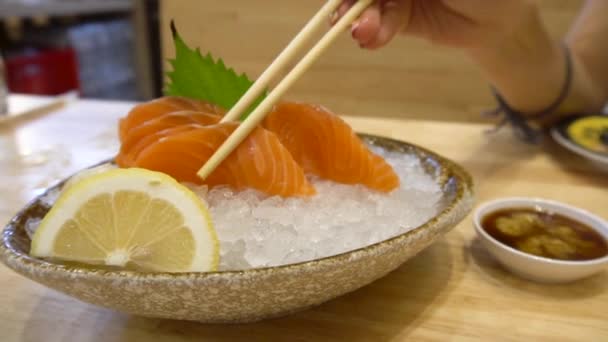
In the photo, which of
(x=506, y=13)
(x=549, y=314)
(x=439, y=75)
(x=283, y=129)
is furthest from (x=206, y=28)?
(x=549, y=314)

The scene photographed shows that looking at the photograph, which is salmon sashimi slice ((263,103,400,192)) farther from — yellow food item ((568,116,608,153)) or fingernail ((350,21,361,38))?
yellow food item ((568,116,608,153))

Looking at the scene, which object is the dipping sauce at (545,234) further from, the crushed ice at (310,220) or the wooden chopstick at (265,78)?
the wooden chopstick at (265,78)

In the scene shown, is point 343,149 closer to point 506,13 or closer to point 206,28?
point 506,13

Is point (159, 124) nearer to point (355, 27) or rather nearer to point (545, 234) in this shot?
point (355, 27)

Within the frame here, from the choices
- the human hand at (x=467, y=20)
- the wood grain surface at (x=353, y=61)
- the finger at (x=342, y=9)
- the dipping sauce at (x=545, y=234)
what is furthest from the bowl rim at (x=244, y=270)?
the wood grain surface at (x=353, y=61)

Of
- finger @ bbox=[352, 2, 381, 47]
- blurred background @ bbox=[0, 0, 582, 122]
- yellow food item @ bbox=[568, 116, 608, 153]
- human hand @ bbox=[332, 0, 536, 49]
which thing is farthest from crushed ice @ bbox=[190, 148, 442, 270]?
blurred background @ bbox=[0, 0, 582, 122]

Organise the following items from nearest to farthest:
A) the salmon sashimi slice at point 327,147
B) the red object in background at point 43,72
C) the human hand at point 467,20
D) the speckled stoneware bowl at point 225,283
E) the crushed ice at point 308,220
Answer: the speckled stoneware bowl at point 225,283 → the crushed ice at point 308,220 → the salmon sashimi slice at point 327,147 → the human hand at point 467,20 → the red object in background at point 43,72

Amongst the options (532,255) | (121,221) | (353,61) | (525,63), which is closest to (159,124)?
(121,221)

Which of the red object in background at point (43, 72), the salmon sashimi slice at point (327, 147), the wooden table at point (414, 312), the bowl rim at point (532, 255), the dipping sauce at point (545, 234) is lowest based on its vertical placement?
the red object in background at point (43, 72)
